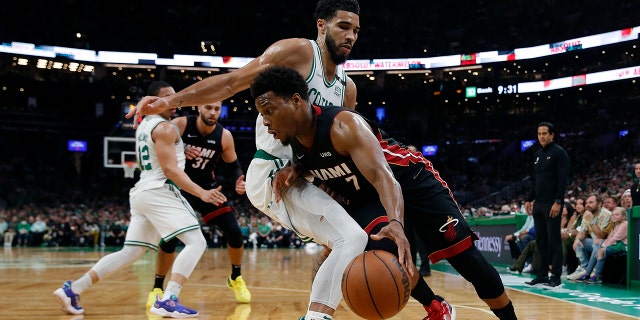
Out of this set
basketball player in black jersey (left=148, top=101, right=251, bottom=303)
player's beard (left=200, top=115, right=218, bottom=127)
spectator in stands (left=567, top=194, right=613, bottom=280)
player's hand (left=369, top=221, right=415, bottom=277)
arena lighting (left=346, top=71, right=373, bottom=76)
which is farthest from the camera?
arena lighting (left=346, top=71, right=373, bottom=76)

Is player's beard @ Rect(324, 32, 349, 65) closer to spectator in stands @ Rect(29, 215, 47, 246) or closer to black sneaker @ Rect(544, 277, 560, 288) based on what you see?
black sneaker @ Rect(544, 277, 560, 288)

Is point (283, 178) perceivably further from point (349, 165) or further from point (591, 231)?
point (591, 231)

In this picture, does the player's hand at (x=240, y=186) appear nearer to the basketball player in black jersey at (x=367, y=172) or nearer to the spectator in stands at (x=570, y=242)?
the basketball player in black jersey at (x=367, y=172)

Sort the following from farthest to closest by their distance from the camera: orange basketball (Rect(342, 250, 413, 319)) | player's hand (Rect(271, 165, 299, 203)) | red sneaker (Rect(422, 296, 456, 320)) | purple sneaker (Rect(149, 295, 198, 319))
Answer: purple sneaker (Rect(149, 295, 198, 319)), red sneaker (Rect(422, 296, 456, 320)), player's hand (Rect(271, 165, 299, 203)), orange basketball (Rect(342, 250, 413, 319))

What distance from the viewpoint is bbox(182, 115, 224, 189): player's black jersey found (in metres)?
6.11

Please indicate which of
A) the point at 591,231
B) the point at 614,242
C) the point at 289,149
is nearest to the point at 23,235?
the point at 591,231

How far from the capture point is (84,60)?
32.8 m

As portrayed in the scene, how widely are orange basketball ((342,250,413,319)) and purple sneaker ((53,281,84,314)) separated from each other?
299 cm

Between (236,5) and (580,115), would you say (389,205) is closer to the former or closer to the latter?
(580,115)

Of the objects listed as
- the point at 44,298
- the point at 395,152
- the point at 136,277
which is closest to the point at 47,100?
the point at 136,277

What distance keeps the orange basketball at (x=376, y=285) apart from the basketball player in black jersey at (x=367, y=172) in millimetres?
146

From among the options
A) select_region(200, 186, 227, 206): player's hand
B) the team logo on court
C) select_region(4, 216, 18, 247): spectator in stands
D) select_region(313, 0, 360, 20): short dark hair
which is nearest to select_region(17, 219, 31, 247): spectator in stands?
select_region(4, 216, 18, 247): spectator in stands

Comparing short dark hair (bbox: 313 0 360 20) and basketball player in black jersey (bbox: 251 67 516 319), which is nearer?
A: basketball player in black jersey (bbox: 251 67 516 319)

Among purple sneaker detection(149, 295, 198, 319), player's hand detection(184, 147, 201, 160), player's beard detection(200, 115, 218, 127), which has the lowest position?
purple sneaker detection(149, 295, 198, 319)
